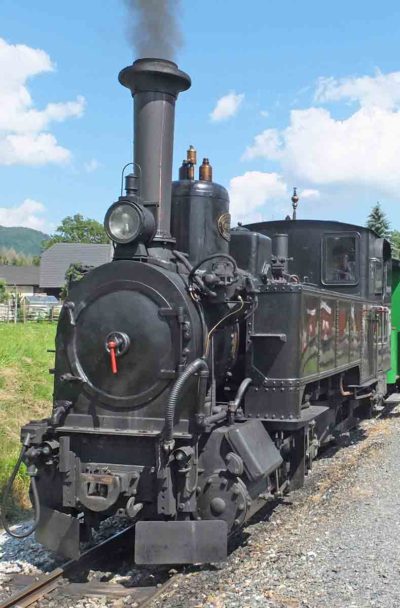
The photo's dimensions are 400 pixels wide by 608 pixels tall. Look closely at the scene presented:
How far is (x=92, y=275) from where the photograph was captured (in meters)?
5.23

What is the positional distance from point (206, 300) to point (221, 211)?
3.21 feet

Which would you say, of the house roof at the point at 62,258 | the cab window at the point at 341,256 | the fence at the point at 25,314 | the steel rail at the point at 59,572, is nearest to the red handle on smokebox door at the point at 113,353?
the steel rail at the point at 59,572

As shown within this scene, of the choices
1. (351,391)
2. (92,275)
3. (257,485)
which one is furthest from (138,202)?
(351,391)

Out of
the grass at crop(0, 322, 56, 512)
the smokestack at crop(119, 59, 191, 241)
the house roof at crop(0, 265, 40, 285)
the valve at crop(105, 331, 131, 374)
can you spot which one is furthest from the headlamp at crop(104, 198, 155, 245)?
the house roof at crop(0, 265, 40, 285)

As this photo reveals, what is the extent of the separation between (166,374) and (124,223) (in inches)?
48.1

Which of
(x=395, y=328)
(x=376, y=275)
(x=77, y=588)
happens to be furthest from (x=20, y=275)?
(x=77, y=588)

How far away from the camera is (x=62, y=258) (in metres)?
57.7

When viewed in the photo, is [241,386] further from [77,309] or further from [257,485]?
[77,309]

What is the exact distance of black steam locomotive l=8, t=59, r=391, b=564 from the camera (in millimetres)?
4918

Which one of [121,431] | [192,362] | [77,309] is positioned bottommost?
[121,431]

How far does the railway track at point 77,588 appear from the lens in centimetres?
443

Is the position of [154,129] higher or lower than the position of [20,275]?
lower

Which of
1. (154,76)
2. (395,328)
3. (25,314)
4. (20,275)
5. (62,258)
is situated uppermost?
(20,275)

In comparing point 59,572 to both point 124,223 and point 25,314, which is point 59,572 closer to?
point 124,223
